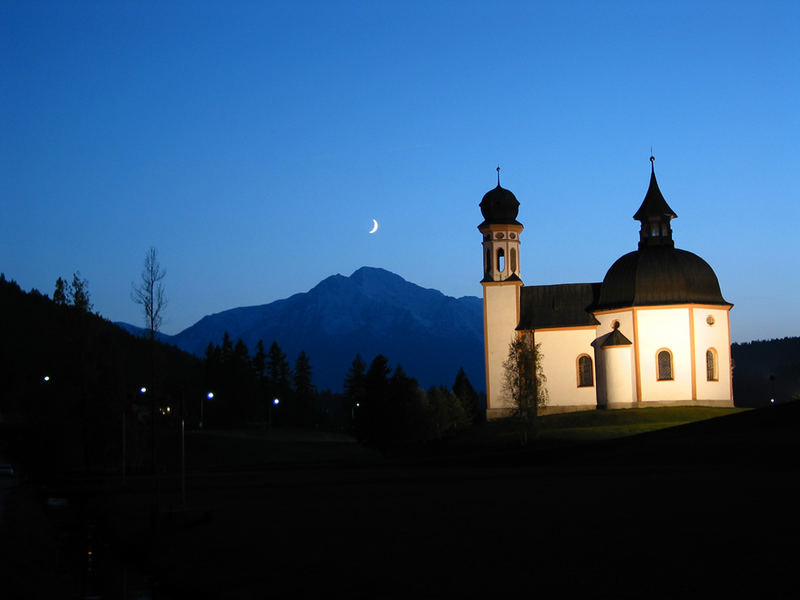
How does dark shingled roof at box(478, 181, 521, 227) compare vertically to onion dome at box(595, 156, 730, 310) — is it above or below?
above

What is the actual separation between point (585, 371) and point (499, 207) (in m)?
15.7

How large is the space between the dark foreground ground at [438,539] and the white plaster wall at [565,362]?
4456cm

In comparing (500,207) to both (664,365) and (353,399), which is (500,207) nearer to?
(664,365)

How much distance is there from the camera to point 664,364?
76.4 m

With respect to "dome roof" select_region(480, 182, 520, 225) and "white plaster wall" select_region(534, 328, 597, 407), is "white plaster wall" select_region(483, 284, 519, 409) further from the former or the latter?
"dome roof" select_region(480, 182, 520, 225)

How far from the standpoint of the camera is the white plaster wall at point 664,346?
7562 cm

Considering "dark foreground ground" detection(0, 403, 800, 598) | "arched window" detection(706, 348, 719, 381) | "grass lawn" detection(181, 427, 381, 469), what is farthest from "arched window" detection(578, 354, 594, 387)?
"dark foreground ground" detection(0, 403, 800, 598)

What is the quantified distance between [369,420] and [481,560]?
8166 cm

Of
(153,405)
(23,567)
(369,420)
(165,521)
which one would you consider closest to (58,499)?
(153,405)

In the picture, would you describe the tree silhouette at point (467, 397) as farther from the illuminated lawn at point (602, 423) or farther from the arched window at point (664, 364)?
the arched window at point (664, 364)

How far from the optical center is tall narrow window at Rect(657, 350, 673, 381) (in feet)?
250

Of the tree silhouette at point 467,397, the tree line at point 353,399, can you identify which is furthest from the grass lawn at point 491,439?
the tree silhouette at point 467,397

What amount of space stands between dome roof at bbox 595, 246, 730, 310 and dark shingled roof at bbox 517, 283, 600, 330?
93.7 inches

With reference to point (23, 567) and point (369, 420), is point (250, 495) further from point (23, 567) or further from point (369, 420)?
→ point (369, 420)
